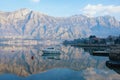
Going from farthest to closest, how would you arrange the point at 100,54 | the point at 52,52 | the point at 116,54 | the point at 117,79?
the point at 52,52 → the point at 100,54 → the point at 116,54 → the point at 117,79

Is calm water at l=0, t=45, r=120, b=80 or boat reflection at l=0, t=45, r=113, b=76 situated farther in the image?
boat reflection at l=0, t=45, r=113, b=76

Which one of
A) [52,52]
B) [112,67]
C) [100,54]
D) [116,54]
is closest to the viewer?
[112,67]

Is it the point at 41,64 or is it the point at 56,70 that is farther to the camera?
the point at 41,64

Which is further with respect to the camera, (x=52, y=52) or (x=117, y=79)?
(x=52, y=52)

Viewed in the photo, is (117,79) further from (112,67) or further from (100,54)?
(100,54)

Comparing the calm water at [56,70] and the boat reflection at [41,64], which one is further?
the boat reflection at [41,64]

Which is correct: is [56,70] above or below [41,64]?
below

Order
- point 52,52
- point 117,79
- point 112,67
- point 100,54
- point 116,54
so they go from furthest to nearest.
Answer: point 52,52 < point 100,54 < point 116,54 < point 112,67 < point 117,79

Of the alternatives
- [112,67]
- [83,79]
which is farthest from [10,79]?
[112,67]

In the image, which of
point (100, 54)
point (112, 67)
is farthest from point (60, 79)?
point (100, 54)

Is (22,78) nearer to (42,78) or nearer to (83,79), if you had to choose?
(42,78)
